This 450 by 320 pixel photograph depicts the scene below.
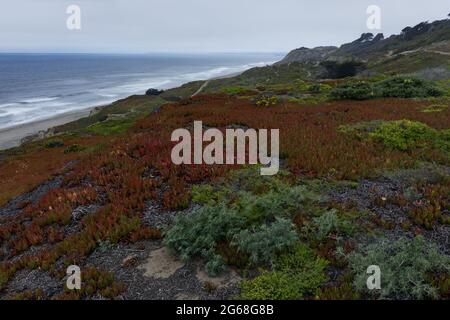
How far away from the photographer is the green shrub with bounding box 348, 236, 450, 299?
684 cm

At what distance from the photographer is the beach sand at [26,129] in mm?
56094

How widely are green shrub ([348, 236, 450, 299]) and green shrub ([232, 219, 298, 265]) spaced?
4.26 ft

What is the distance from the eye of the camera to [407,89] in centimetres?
2875

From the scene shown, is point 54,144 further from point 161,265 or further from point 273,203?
point 161,265

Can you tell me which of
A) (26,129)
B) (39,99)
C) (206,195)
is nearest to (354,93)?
(206,195)

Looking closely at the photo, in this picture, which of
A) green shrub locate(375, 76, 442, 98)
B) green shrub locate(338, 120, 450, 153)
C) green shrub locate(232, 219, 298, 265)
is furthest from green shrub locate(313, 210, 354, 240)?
green shrub locate(375, 76, 442, 98)

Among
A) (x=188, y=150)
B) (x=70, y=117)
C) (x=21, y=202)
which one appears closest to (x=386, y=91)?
(x=188, y=150)

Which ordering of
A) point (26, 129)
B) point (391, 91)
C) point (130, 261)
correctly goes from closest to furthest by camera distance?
1. point (130, 261)
2. point (391, 91)
3. point (26, 129)

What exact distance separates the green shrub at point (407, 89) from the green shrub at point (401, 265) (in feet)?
74.3

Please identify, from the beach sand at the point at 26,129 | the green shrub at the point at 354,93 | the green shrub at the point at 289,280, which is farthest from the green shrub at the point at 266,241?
the beach sand at the point at 26,129

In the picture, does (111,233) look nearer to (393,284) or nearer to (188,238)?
(188,238)

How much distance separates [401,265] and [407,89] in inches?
962

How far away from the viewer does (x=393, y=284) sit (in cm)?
693

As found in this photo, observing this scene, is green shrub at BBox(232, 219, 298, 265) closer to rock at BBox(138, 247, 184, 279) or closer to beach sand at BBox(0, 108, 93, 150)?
rock at BBox(138, 247, 184, 279)
